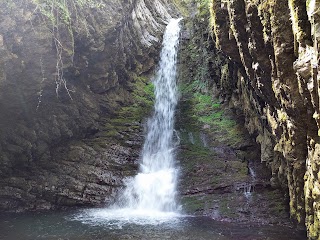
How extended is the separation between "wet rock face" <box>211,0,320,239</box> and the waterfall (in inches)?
176

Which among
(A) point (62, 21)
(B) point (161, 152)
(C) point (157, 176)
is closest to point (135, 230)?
(C) point (157, 176)

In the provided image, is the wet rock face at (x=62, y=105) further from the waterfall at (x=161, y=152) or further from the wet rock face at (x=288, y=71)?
the wet rock face at (x=288, y=71)

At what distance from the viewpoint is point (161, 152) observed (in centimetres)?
1499

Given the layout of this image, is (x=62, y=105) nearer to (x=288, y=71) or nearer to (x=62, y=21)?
(x=62, y=21)

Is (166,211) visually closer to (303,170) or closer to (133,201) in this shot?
(133,201)

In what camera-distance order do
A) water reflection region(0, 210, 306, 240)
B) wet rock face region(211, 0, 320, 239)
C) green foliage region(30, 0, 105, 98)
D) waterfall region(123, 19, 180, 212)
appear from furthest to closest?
waterfall region(123, 19, 180, 212) → green foliage region(30, 0, 105, 98) → water reflection region(0, 210, 306, 240) → wet rock face region(211, 0, 320, 239)

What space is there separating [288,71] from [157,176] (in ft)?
27.3

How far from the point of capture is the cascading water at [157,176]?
1124 cm

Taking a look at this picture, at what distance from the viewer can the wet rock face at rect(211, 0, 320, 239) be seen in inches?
203

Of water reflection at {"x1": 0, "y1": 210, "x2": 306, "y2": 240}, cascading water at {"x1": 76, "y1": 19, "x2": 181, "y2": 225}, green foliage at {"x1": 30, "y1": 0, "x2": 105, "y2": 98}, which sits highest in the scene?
green foliage at {"x1": 30, "y1": 0, "x2": 105, "y2": 98}

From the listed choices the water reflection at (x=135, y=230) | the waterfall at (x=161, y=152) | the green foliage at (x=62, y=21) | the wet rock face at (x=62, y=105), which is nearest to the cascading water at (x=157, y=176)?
the waterfall at (x=161, y=152)

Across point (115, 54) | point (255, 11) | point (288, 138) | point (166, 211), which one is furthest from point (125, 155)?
point (255, 11)

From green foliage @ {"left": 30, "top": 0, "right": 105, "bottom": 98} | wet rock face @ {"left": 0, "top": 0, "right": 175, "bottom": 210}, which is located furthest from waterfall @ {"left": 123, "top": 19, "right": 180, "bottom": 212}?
green foliage @ {"left": 30, "top": 0, "right": 105, "bottom": 98}

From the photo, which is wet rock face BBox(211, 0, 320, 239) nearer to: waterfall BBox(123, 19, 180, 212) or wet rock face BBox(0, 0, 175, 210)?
waterfall BBox(123, 19, 180, 212)
